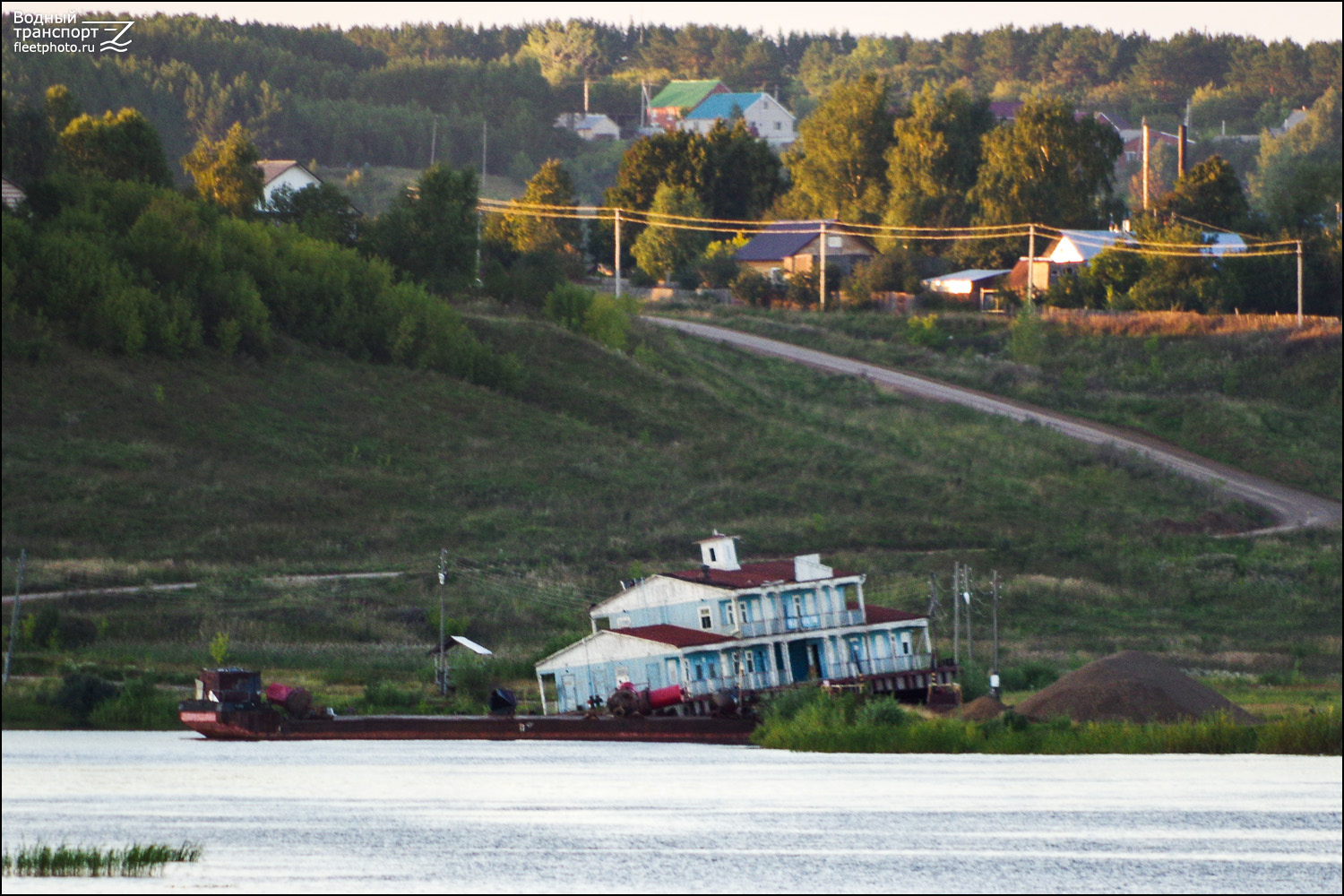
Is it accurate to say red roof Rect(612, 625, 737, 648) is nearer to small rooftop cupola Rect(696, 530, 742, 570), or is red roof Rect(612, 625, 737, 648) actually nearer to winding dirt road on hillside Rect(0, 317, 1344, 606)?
small rooftop cupola Rect(696, 530, 742, 570)

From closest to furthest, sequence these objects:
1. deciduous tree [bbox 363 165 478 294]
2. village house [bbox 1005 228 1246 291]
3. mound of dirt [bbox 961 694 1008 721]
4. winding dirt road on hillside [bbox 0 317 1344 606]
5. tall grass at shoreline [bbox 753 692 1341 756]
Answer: tall grass at shoreline [bbox 753 692 1341 756]
mound of dirt [bbox 961 694 1008 721]
winding dirt road on hillside [bbox 0 317 1344 606]
deciduous tree [bbox 363 165 478 294]
village house [bbox 1005 228 1246 291]

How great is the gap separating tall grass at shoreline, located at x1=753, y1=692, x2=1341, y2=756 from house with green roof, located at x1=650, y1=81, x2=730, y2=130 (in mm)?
124289

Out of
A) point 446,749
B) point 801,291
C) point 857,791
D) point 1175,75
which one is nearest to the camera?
point 1175,75

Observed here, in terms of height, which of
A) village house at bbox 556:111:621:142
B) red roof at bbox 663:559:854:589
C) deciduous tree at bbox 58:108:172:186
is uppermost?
village house at bbox 556:111:621:142

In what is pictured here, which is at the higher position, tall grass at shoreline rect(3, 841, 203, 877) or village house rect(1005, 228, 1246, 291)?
village house rect(1005, 228, 1246, 291)

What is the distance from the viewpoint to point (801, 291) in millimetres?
104500

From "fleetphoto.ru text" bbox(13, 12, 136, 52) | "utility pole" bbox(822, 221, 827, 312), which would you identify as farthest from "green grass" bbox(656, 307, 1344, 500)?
"fleetphoto.ru text" bbox(13, 12, 136, 52)

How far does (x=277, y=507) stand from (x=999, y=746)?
1244 inches

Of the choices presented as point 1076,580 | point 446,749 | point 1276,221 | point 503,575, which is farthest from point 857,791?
point 1276,221

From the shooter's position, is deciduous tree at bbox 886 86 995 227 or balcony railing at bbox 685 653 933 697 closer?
balcony railing at bbox 685 653 933 697

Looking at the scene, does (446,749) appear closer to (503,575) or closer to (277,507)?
(503,575)

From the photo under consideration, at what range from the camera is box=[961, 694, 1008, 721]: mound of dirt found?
3716 cm

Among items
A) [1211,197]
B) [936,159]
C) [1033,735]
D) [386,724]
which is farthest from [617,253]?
[1033,735]

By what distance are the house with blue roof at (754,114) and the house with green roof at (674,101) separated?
4.07 feet
